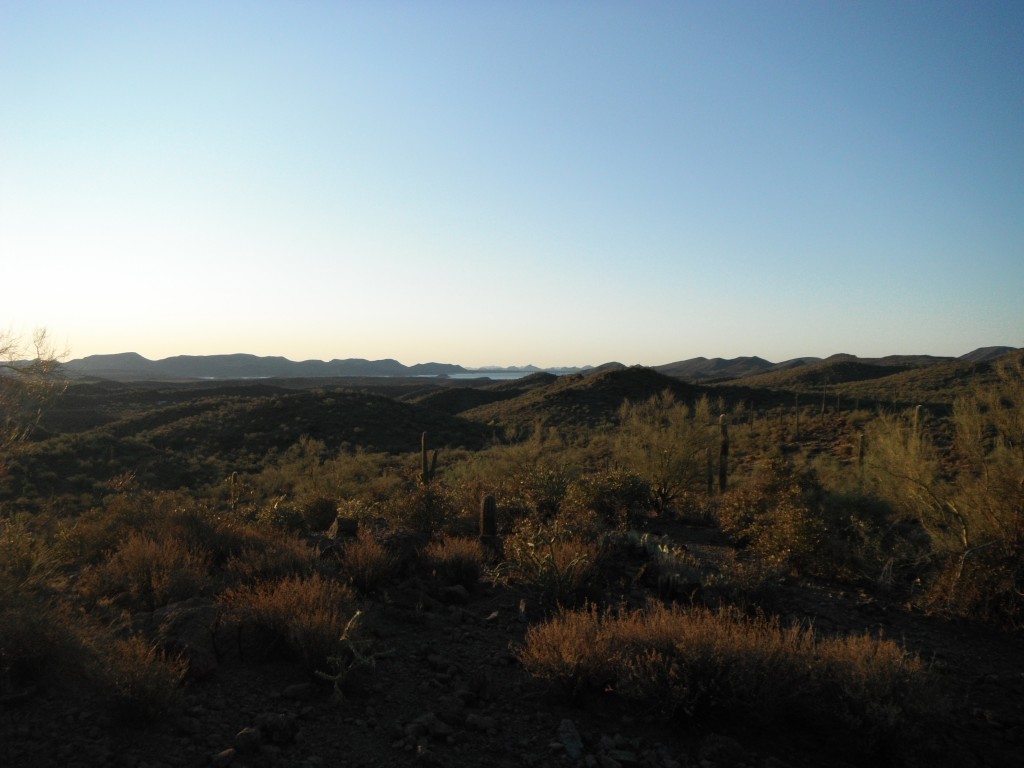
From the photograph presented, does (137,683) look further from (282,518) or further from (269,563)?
(282,518)

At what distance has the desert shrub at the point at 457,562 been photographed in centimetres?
855

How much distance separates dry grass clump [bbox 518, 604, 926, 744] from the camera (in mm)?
5023

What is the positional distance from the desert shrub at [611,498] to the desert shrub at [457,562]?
3.36 m

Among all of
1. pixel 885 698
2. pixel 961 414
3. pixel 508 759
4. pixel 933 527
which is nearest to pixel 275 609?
pixel 508 759

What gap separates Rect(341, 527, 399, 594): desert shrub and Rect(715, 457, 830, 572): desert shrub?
17.6 feet

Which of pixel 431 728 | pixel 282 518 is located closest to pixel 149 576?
pixel 431 728

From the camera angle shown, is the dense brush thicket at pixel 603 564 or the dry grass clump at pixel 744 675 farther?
the dense brush thicket at pixel 603 564

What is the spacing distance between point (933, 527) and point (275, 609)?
28.3 ft

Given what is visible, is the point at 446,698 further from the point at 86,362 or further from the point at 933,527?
the point at 86,362

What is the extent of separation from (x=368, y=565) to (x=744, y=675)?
4539 mm

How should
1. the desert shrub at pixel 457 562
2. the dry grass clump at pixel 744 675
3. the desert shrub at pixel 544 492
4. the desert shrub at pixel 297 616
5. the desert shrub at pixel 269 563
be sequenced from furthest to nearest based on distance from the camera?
1. the desert shrub at pixel 544 492
2. the desert shrub at pixel 457 562
3. the desert shrub at pixel 269 563
4. the desert shrub at pixel 297 616
5. the dry grass clump at pixel 744 675

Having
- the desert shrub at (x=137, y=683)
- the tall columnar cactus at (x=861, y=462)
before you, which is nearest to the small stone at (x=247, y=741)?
the desert shrub at (x=137, y=683)

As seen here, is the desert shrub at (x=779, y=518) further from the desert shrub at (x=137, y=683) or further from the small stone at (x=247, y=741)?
the desert shrub at (x=137, y=683)

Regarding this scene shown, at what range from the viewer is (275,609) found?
6027mm
